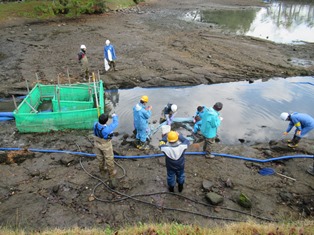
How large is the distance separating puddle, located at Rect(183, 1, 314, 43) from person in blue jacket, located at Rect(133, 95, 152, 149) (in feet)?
54.9

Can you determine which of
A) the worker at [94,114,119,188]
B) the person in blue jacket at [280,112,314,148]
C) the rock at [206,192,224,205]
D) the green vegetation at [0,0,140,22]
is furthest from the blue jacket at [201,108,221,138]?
the green vegetation at [0,0,140,22]

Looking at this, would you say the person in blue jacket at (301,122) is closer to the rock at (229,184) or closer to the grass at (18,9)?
the rock at (229,184)

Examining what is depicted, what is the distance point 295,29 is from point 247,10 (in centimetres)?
924

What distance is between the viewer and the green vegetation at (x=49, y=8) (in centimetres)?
2322

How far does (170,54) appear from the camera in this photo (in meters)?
15.8

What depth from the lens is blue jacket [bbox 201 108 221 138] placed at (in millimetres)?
6914

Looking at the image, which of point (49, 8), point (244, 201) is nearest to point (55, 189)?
point (244, 201)

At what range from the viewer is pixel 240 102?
11250 mm

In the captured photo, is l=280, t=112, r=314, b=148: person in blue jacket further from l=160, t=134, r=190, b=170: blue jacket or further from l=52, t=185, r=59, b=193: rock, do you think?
l=52, t=185, r=59, b=193: rock

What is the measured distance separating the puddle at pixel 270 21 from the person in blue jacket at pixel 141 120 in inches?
659

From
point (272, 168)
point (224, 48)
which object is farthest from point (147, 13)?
point (272, 168)

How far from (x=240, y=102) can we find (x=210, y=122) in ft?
15.9

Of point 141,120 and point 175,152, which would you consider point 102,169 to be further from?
point 175,152

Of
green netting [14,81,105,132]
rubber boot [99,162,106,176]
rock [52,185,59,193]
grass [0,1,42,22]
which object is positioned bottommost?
rock [52,185,59,193]
